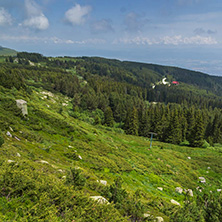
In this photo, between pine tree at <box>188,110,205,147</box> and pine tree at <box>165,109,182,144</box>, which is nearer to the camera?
pine tree at <box>188,110,205,147</box>

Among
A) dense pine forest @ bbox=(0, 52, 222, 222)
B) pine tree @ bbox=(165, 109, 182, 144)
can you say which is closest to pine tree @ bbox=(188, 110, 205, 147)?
dense pine forest @ bbox=(0, 52, 222, 222)

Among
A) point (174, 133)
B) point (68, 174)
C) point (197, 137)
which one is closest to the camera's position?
point (68, 174)

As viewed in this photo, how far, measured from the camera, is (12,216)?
5637mm

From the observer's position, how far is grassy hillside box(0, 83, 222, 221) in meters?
6.54

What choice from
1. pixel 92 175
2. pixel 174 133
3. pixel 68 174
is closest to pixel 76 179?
pixel 68 174

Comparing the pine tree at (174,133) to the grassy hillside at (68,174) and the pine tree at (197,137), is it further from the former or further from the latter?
the grassy hillside at (68,174)

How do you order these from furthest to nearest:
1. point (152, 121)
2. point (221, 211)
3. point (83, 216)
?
point (152, 121), point (221, 211), point (83, 216)

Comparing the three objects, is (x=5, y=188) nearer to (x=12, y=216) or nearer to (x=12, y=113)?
(x=12, y=216)

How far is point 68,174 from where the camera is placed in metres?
10.1

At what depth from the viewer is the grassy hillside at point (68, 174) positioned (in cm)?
654

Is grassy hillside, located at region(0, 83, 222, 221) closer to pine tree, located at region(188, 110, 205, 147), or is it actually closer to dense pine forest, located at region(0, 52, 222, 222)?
dense pine forest, located at region(0, 52, 222, 222)

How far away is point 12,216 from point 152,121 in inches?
2834

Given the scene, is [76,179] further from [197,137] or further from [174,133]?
[174,133]

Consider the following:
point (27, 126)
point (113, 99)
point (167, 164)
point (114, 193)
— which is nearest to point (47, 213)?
point (114, 193)
